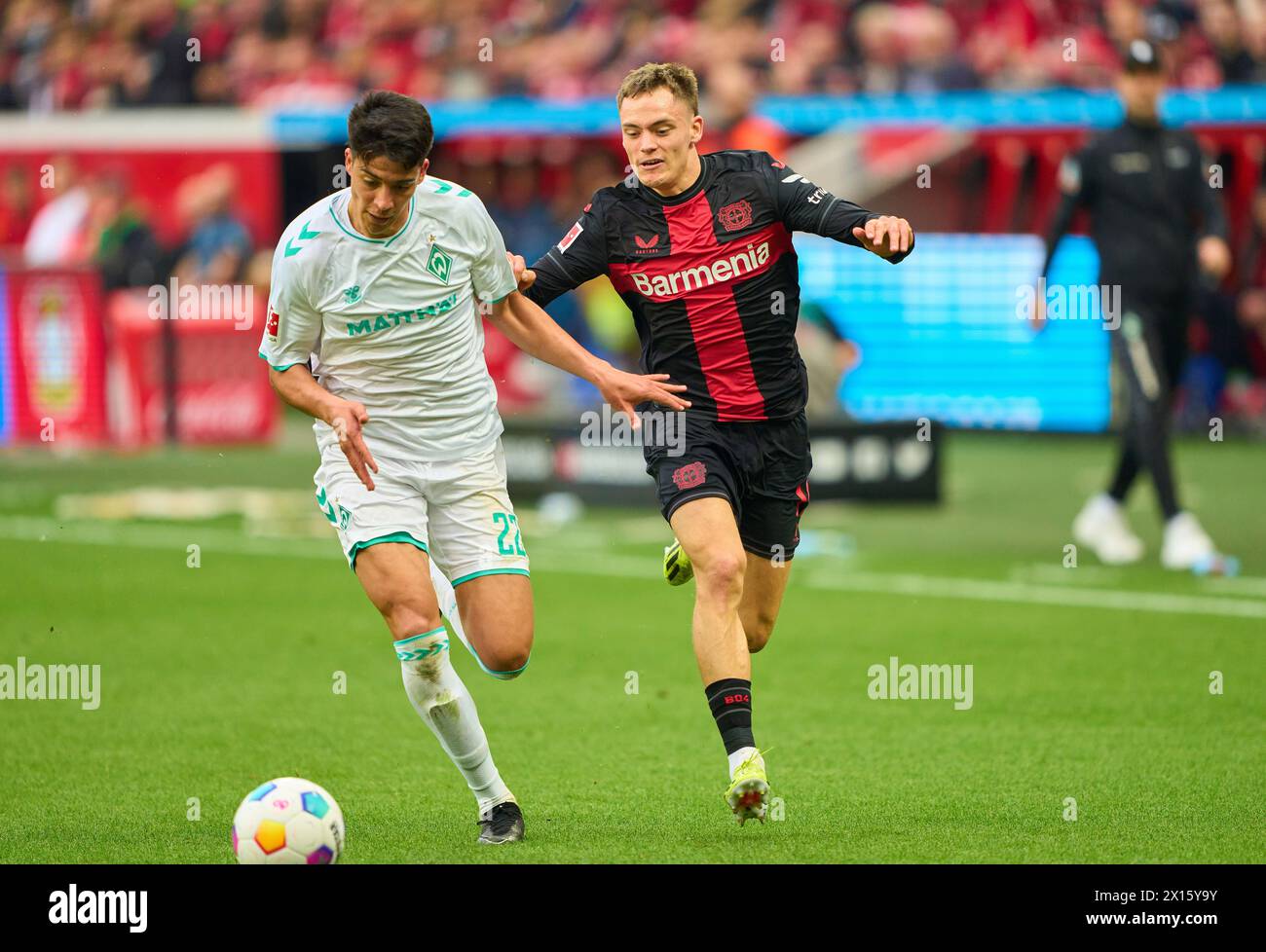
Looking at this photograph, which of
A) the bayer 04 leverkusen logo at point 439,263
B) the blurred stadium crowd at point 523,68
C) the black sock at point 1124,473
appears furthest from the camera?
the blurred stadium crowd at point 523,68

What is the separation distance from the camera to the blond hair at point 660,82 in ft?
21.6

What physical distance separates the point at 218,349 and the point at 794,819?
41.0 ft

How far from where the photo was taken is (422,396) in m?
6.43

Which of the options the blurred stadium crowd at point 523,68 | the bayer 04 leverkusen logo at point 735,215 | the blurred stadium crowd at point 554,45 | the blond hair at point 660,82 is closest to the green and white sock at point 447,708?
the bayer 04 leverkusen logo at point 735,215

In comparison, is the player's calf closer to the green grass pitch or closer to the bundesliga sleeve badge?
the green grass pitch

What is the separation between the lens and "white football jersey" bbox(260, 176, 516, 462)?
20.5 ft

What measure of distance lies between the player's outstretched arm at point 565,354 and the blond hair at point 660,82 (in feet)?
2.46

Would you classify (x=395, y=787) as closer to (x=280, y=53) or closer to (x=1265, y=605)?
(x=1265, y=605)

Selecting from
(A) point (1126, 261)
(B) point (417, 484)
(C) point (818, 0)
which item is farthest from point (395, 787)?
(C) point (818, 0)

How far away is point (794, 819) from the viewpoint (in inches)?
251

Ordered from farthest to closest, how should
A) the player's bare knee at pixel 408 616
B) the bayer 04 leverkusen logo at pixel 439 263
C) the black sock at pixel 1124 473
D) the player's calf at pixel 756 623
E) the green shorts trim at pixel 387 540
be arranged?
the black sock at pixel 1124 473 < the player's calf at pixel 756 623 < the bayer 04 leverkusen logo at pixel 439 263 < the green shorts trim at pixel 387 540 < the player's bare knee at pixel 408 616

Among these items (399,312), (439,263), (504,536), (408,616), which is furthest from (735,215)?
(408,616)

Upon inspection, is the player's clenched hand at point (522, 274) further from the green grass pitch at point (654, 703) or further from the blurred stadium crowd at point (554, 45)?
the blurred stadium crowd at point (554, 45)

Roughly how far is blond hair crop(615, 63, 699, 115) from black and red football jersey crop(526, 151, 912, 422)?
33 cm
